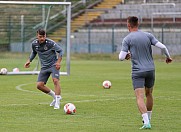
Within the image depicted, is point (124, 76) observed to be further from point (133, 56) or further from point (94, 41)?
point (94, 41)

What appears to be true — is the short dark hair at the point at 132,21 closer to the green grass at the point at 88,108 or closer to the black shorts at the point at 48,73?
the green grass at the point at 88,108

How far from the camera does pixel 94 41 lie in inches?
1896

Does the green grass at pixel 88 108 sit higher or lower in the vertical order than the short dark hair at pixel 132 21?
lower

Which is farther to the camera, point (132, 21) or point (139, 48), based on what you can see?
point (139, 48)

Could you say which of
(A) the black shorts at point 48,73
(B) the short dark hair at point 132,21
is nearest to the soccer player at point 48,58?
(A) the black shorts at point 48,73

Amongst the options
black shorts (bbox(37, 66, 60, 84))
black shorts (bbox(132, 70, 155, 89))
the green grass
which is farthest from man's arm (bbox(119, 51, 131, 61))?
black shorts (bbox(37, 66, 60, 84))

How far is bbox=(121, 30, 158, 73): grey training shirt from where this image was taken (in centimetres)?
1184

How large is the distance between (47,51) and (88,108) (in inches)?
70.5

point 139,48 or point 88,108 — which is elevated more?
point 139,48

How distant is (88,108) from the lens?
15164 mm

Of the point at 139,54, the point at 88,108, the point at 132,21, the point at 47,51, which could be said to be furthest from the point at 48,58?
the point at 132,21

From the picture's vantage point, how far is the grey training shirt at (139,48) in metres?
11.8

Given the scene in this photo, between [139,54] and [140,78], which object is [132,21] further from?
[140,78]

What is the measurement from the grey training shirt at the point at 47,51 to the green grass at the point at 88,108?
1.07 metres
